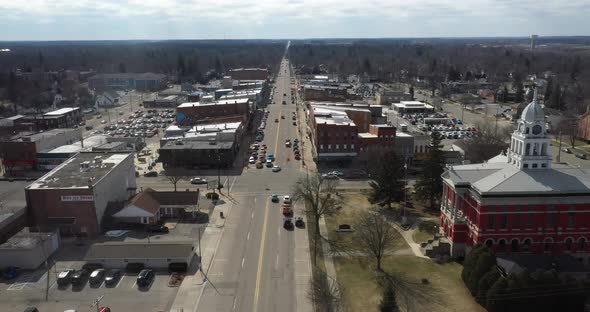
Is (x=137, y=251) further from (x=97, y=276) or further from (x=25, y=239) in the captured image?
(x=25, y=239)

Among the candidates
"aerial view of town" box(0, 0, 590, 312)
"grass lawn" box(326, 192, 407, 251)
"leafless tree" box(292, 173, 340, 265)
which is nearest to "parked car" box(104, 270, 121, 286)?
"aerial view of town" box(0, 0, 590, 312)

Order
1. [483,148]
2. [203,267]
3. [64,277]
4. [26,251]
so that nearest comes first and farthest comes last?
[64,277] < [203,267] < [26,251] < [483,148]

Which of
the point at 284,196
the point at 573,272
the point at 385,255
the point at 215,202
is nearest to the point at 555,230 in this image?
the point at 573,272

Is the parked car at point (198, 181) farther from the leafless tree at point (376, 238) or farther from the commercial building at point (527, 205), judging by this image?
the commercial building at point (527, 205)

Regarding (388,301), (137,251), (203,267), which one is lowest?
(203,267)

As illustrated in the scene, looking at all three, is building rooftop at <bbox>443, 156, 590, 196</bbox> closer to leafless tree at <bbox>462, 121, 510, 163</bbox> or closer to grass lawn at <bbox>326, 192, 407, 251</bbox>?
grass lawn at <bbox>326, 192, 407, 251</bbox>

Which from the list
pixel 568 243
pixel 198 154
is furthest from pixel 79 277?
pixel 568 243

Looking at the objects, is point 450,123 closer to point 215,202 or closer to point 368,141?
point 368,141
